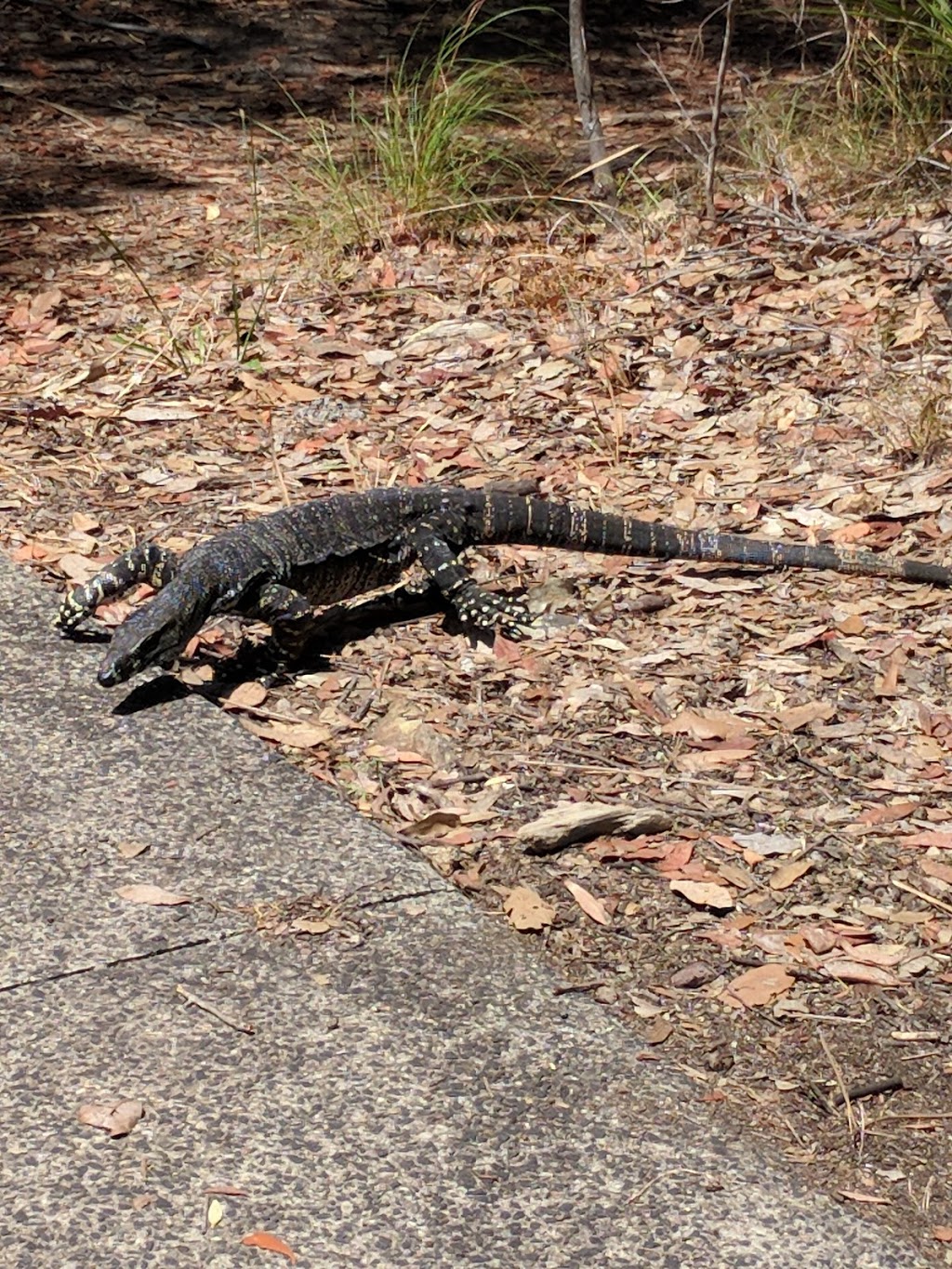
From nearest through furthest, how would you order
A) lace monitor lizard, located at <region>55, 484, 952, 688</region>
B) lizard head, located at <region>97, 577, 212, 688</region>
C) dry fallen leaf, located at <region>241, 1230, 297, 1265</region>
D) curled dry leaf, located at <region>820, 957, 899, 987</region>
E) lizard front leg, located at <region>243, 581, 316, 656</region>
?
dry fallen leaf, located at <region>241, 1230, 297, 1265</region>, curled dry leaf, located at <region>820, 957, 899, 987</region>, lizard head, located at <region>97, 577, 212, 688</region>, lace monitor lizard, located at <region>55, 484, 952, 688</region>, lizard front leg, located at <region>243, 581, 316, 656</region>

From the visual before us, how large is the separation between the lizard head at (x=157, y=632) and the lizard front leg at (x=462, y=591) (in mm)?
1042

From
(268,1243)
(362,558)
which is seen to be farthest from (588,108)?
(268,1243)

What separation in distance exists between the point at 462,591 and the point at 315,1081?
2.91 meters

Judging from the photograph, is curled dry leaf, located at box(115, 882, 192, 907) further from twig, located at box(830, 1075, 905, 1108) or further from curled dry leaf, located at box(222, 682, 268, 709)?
twig, located at box(830, 1075, 905, 1108)

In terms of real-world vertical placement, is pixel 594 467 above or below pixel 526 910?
below

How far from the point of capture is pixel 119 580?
6.30 metres

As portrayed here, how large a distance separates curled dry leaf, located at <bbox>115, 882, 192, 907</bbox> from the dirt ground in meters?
0.27

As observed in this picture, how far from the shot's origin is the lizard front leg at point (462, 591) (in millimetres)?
6453

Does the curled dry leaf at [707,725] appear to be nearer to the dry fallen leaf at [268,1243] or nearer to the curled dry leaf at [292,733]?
the curled dry leaf at [292,733]

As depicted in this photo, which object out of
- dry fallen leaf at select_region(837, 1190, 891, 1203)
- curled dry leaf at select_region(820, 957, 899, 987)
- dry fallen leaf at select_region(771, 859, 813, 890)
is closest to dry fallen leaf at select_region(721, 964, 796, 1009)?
curled dry leaf at select_region(820, 957, 899, 987)

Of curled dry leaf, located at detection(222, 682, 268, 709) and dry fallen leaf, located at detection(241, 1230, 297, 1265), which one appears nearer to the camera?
dry fallen leaf, located at detection(241, 1230, 297, 1265)

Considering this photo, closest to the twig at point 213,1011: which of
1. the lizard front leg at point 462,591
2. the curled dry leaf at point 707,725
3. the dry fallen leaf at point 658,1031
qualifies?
the dry fallen leaf at point 658,1031

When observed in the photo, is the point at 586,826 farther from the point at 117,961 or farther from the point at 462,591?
the point at 462,591

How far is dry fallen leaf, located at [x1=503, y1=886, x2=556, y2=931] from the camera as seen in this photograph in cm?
461
